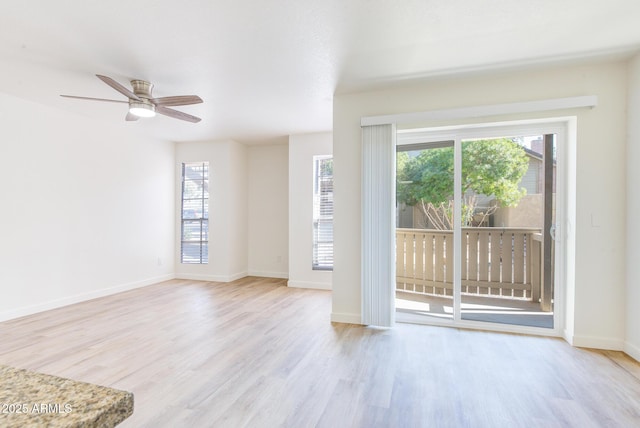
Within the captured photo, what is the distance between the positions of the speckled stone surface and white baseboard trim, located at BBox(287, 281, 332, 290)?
467cm

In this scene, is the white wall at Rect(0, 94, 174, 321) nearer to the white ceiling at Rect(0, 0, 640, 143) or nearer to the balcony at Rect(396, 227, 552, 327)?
the white ceiling at Rect(0, 0, 640, 143)

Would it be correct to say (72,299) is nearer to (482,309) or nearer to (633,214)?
(482,309)

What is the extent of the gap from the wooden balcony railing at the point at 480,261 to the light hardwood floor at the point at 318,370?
488mm

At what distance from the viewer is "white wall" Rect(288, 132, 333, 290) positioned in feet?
17.4

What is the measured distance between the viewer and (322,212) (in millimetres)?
5398

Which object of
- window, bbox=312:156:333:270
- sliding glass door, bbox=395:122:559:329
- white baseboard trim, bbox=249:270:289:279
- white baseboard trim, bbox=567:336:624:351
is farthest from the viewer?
white baseboard trim, bbox=249:270:289:279

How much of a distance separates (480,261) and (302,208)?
2.93 m

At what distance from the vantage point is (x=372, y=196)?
3.37m

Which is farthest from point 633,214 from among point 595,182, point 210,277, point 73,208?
point 73,208

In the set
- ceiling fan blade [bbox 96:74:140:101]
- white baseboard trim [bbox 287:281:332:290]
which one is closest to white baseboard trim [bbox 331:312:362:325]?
white baseboard trim [bbox 287:281:332:290]

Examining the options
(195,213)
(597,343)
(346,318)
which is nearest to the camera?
(597,343)

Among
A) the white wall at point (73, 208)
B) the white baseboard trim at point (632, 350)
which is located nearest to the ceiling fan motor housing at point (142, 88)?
the white wall at point (73, 208)

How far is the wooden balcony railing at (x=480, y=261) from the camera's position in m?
3.27

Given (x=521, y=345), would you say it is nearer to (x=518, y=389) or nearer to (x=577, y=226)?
(x=518, y=389)
